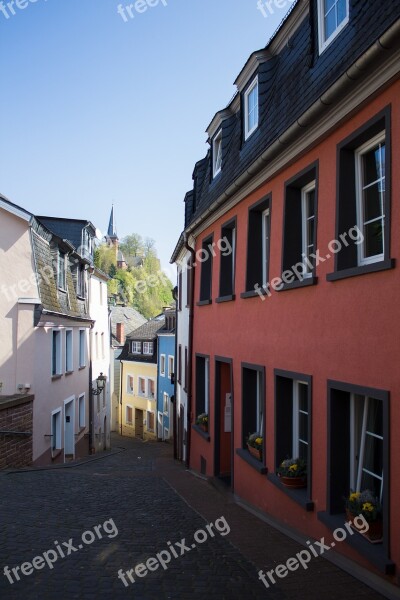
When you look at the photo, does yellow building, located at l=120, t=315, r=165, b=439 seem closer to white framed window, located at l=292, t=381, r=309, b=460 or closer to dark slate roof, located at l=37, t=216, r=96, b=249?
dark slate roof, located at l=37, t=216, r=96, b=249

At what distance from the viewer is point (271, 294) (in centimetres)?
920

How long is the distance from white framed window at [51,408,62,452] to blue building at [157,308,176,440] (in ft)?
49.1

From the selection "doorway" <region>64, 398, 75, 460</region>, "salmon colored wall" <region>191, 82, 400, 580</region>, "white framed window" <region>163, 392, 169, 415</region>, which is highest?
"salmon colored wall" <region>191, 82, 400, 580</region>

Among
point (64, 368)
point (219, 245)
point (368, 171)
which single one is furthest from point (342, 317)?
point (64, 368)

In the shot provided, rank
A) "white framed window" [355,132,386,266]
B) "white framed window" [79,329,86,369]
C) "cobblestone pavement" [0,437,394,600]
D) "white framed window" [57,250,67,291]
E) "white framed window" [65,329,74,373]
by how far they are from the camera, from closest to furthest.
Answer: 1. "cobblestone pavement" [0,437,394,600]
2. "white framed window" [355,132,386,266]
3. "white framed window" [57,250,67,291]
4. "white framed window" [65,329,74,373]
5. "white framed window" [79,329,86,369]

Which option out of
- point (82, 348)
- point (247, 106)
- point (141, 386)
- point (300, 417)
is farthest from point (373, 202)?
point (141, 386)

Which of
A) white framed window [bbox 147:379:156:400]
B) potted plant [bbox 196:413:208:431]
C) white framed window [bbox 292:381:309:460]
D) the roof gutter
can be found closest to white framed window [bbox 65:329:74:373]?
potted plant [bbox 196:413:208:431]

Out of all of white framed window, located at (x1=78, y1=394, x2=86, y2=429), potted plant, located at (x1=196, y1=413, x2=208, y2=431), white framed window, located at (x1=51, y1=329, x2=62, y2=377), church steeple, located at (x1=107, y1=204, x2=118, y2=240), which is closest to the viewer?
potted plant, located at (x1=196, y1=413, x2=208, y2=431)

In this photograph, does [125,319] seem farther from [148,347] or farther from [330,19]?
[330,19]

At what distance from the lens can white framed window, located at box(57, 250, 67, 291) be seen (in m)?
19.2

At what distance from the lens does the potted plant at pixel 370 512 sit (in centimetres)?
581

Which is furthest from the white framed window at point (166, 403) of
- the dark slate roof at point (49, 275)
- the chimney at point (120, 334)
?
the dark slate roof at point (49, 275)

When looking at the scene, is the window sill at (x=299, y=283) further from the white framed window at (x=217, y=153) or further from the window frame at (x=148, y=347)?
the window frame at (x=148, y=347)

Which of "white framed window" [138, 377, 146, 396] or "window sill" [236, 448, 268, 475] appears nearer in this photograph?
"window sill" [236, 448, 268, 475]
